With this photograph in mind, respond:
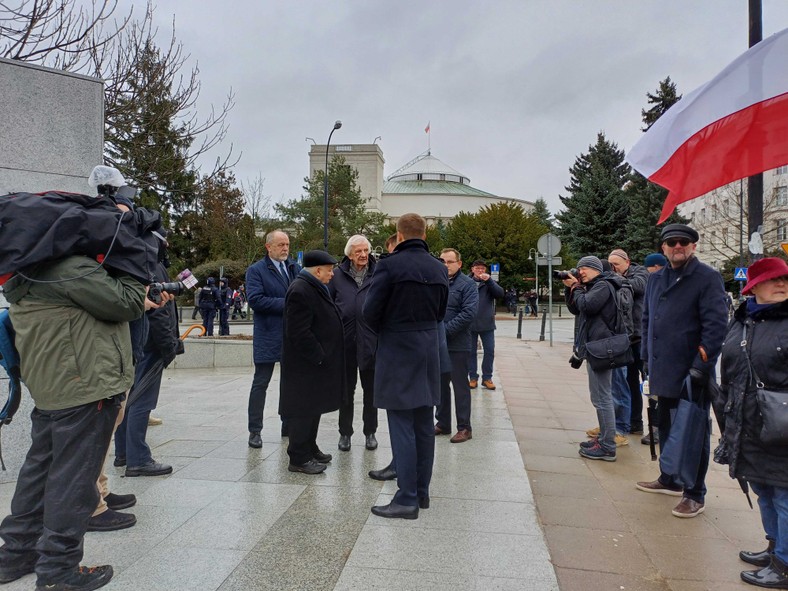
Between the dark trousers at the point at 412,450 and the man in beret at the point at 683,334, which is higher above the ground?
the man in beret at the point at 683,334

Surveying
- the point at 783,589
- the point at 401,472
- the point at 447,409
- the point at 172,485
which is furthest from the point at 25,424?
the point at 783,589

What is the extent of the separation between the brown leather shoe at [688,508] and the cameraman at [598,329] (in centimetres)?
124

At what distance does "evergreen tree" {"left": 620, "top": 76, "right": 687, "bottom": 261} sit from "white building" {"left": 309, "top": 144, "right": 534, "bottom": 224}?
32.5m

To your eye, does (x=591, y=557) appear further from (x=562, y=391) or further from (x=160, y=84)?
(x=160, y=84)

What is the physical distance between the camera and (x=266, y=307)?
17.9 ft

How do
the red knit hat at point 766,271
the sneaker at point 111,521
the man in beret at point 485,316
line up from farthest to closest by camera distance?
the man in beret at point 485,316
the sneaker at point 111,521
the red knit hat at point 766,271

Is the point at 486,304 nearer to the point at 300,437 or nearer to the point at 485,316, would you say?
the point at 485,316

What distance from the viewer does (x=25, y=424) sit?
14.9 feet

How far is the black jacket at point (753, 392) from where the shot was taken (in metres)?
2.94

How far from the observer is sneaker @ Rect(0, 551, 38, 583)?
9.20 feet

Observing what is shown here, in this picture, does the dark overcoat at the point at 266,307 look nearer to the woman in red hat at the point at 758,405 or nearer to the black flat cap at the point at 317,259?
the black flat cap at the point at 317,259

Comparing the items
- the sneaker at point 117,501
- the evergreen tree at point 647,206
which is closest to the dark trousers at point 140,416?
the sneaker at point 117,501

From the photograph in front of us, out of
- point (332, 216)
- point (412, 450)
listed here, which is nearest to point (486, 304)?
point (412, 450)

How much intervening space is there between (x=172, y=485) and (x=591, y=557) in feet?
9.85
